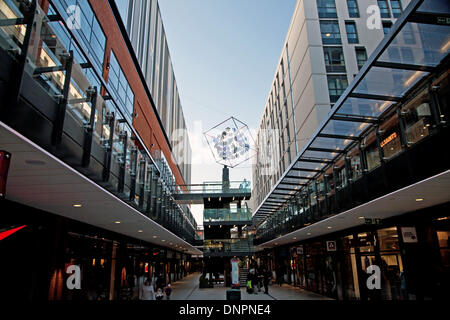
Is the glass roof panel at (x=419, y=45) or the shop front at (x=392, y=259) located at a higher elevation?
the glass roof panel at (x=419, y=45)

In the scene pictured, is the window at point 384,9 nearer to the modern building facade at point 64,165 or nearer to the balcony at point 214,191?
the balcony at point 214,191

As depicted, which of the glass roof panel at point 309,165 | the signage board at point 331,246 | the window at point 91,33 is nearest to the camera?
the glass roof panel at point 309,165

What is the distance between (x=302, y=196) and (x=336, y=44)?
18419mm

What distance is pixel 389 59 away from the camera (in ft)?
24.7

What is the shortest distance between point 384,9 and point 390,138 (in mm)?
28621

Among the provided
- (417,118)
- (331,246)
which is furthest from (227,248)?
(417,118)

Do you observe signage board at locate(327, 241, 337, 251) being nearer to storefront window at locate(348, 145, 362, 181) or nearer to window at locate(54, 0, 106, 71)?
storefront window at locate(348, 145, 362, 181)

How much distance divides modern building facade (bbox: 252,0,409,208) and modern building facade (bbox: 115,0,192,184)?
15628 millimetres

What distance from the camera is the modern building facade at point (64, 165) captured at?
13.5ft

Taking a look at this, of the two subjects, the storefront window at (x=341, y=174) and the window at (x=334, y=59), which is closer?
the storefront window at (x=341, y=174)

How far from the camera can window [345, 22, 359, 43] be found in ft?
98.6

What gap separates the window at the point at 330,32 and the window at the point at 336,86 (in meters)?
4.04

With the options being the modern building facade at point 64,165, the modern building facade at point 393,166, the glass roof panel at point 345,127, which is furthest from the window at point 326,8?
the glass roof panel at point 345,127

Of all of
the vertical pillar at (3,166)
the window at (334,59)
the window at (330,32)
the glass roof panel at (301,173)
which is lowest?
the vertical pillar at (3,166)
